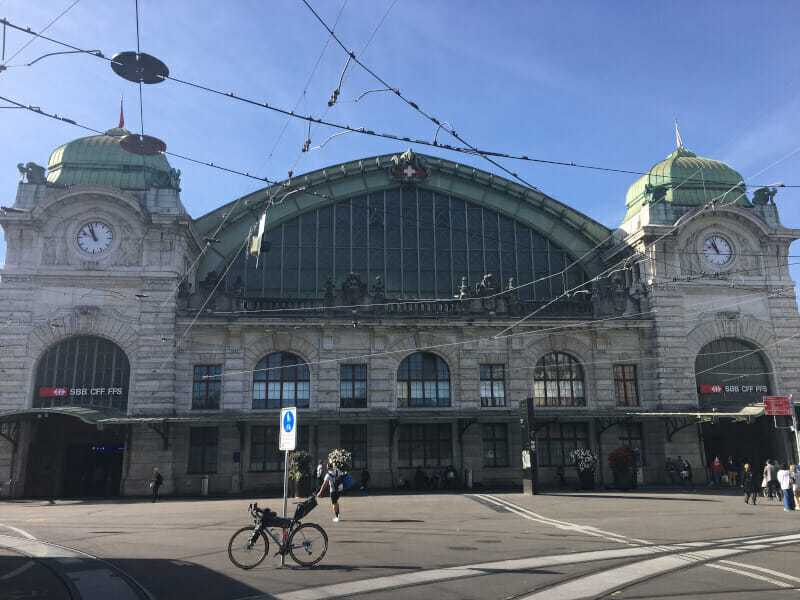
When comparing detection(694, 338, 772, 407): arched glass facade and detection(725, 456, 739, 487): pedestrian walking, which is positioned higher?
detection(694, 338, 772, 407): arched glass facade

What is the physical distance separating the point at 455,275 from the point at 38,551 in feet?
99.8

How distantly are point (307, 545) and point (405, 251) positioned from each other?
30.3 metres

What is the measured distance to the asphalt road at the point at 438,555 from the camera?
10.8m

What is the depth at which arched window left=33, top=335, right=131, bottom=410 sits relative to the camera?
112ft

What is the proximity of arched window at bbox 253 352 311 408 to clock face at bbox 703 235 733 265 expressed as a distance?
995 inches

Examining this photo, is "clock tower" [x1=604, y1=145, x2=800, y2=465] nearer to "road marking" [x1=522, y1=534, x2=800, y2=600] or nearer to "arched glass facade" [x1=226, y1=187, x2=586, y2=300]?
"arched glass facade" [x1=226, y1=187, x2=586, y2=300]

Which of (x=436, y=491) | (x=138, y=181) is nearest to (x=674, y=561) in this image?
(x=436, y=491)

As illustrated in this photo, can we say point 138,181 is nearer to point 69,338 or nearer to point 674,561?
point 69,338

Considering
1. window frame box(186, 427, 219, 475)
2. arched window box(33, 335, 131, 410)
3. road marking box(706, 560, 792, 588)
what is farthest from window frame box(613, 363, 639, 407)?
arched window box(33, 335, 131, 410)

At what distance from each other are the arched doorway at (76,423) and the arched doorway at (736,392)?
107 ft

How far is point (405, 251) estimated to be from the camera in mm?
42156

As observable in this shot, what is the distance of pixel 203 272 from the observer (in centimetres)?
4059

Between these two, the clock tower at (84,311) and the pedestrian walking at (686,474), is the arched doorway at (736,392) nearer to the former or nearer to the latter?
the pedestrian walking at (686,474)

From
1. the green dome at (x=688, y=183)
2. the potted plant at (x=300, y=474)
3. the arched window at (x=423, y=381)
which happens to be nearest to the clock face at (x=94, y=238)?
the potted plant at (x=300, y=474)
